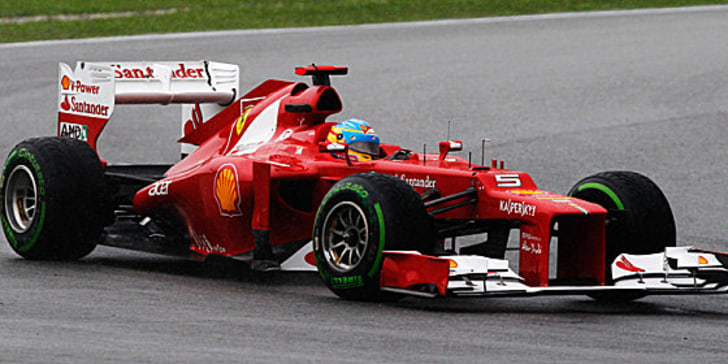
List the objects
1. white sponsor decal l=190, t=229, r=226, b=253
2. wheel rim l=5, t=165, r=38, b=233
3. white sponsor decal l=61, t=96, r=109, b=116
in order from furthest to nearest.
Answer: white sponsor decal l=61, t=96, r=109, b=116 < wheel rim l=5, t=165, r=38, b=233 < white sponsor decal l=190, t=229, r=226, b=253

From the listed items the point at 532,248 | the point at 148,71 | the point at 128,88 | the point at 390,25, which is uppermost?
the point at 390,25

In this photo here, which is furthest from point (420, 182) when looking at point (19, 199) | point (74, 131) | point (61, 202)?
point (74, 131)

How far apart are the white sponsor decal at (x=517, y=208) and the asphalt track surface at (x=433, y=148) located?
0.63 meters

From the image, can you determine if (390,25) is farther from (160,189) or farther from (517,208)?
(517,208)

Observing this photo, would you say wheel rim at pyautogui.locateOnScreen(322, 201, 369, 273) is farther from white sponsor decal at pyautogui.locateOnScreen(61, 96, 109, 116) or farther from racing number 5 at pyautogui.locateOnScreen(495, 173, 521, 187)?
white sponsor decal at pyautogui.locateOnScreen(61, 96, 109, 116)

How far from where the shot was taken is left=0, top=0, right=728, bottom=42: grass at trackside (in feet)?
86.7

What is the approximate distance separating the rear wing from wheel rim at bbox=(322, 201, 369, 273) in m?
3.50

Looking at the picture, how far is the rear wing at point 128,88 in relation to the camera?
12102mm

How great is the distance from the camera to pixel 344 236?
9.13m

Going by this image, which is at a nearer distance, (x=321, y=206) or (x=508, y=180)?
(x=321, y=206)

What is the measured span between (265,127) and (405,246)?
8.32 ft

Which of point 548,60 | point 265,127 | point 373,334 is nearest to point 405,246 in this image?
point 373,334

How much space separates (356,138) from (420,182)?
0.92 m

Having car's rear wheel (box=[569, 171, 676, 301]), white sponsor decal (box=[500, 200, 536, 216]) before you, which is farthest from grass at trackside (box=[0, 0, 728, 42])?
white sponsor decal (box=[500, 200, 536, 216])
